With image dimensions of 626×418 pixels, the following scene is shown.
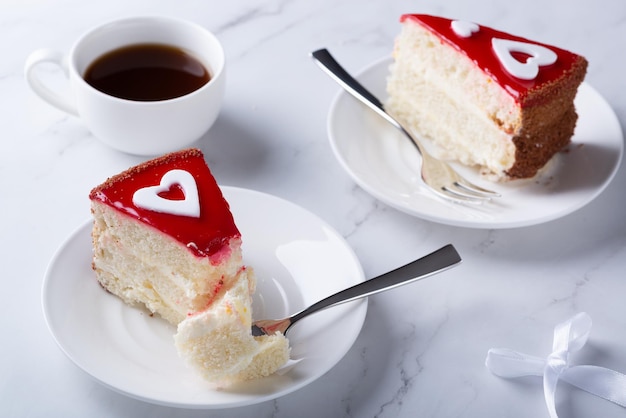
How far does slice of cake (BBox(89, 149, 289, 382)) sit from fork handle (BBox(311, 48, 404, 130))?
0.60 metres

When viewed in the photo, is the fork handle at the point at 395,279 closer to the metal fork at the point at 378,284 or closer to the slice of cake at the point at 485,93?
the metal fork at the point at 378,284

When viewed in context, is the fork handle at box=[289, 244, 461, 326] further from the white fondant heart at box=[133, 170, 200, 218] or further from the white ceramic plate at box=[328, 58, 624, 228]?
the white fondant heart at box=[133, 170, 200, 218]

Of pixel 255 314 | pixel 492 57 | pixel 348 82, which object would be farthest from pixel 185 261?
pixel 492 57

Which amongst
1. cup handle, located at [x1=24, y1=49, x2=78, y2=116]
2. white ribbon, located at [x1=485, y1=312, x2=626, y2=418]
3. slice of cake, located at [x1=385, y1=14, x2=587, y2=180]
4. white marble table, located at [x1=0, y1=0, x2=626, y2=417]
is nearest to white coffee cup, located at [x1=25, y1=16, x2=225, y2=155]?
cup handle, located at [x1=24, y1=49, x2=78, y2=116]

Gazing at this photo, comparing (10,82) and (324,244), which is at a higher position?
(324,244)

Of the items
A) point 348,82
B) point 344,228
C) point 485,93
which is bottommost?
point 344,228

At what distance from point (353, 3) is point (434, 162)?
2.71 feet

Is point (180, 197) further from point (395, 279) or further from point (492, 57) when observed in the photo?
point (492, 57)

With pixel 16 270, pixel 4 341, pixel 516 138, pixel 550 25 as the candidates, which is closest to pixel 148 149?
pixel 16 270

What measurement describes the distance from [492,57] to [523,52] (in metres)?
0.08

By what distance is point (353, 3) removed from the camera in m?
2.61

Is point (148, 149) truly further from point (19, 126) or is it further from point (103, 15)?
point (103, 15)

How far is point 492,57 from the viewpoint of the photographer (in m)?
1.98

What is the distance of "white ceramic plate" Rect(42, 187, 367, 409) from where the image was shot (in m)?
1.40
